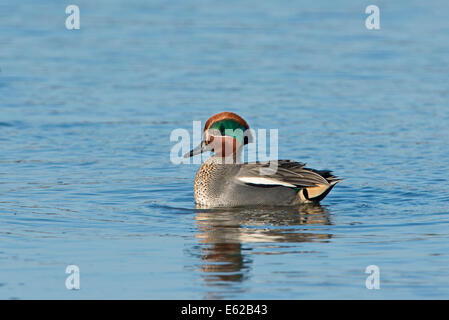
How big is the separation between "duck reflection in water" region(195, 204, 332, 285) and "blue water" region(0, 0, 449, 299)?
3 centimetres

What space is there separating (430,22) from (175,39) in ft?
21.9

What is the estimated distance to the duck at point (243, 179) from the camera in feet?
37.0

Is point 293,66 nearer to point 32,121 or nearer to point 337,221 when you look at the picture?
point 32,121

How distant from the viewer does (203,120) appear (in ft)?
53.3

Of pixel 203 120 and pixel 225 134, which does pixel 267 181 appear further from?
pixel 203 120

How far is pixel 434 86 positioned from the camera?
61.1 feet

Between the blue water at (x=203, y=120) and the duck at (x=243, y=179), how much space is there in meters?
0.20

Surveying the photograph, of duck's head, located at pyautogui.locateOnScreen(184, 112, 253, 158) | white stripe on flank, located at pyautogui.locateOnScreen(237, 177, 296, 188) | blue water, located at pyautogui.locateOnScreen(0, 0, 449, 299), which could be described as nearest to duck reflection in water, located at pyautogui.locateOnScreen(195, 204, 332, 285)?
blue water, located at pyautogui.locateOnScreen(0, 0, 449, 299)

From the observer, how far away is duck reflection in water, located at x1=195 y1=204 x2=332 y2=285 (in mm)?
8742

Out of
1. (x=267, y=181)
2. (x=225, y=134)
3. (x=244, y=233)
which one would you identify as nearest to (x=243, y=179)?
(x=267, y=181)

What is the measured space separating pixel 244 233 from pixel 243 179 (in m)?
1.34

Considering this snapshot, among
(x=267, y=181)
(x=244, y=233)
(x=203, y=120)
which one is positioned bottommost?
(x=244, y=233)

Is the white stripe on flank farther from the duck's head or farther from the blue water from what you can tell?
the duck's head

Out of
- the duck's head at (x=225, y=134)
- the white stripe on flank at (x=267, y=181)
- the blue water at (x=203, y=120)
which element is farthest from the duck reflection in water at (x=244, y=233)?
the duck's head at (x=225, y=134)
